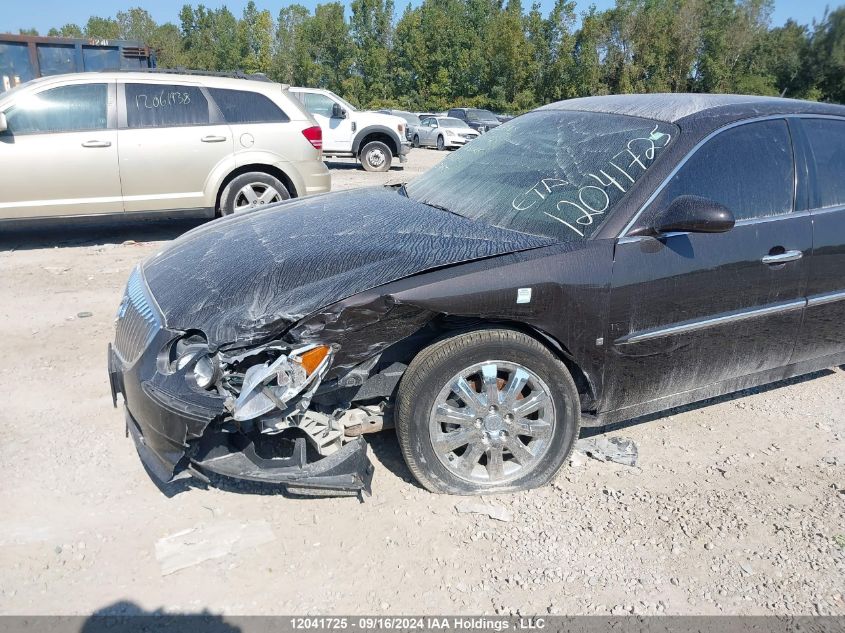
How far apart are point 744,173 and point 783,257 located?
48 cm

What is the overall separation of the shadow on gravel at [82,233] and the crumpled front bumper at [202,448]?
5378mm

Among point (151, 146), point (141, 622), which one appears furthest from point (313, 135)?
point (141, 622)

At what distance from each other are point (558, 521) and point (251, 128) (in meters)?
6.16

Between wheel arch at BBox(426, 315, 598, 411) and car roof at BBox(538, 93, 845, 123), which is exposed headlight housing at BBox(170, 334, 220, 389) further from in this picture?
car roof at BBox(538, 93, 845, 123)

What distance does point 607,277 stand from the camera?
120 inches

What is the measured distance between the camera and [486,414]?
3.02m

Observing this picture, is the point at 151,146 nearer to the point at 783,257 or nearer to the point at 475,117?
the point at 783,257

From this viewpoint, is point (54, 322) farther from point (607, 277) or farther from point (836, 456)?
point (836, 456)

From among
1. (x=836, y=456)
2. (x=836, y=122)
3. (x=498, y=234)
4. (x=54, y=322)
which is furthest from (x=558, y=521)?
(x=54, y=322)

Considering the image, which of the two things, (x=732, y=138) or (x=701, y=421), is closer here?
(x=732, y=138)

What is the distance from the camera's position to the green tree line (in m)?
48.7

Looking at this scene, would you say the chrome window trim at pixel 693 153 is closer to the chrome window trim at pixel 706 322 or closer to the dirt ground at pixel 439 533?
the chrome window trim at pixel 706 322

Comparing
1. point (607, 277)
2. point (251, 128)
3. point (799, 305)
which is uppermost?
point (251, 128)

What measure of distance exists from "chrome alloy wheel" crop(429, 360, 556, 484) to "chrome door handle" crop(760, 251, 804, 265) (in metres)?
1.38
